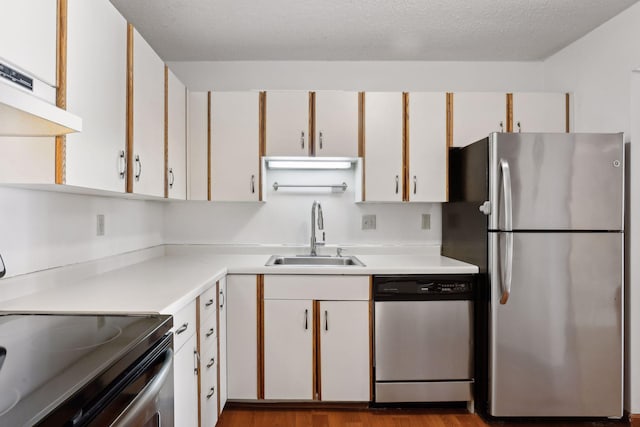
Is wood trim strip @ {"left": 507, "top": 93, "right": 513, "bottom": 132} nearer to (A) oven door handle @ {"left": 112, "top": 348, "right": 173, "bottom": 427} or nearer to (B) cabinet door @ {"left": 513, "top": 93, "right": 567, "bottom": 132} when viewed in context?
(B) cabinet door @ {"left": 513, "top": 93, "right": 567, "bottom": 132}

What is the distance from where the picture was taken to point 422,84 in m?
3.09

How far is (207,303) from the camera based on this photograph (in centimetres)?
197

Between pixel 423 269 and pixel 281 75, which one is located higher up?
pixel 281 75

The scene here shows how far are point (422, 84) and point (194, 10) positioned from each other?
168 centimetres

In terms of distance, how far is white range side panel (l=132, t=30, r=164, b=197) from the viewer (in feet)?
6.09

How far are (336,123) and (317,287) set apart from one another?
3.54ft

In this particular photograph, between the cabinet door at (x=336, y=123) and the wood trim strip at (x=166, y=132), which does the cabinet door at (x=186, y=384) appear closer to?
the wood trim strip at (x=166, y=132)

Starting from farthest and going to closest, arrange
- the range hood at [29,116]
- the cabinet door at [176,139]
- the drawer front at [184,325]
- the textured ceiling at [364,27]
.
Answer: the cabinet door at [176,139], the textured ceiling at [364,27], the drawer front at [184,325], the range hood at [29,116]

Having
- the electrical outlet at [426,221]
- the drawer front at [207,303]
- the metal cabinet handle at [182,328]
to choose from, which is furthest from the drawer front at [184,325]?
the electrical outlet at [426,221]

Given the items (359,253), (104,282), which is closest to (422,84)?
(359,253)

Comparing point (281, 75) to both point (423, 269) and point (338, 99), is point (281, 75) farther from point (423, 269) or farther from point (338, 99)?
point (423, 269)

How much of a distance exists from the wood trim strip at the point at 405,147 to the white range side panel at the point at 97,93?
169 centimetres

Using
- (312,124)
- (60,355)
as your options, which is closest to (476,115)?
(312,124)

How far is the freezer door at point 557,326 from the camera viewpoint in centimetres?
219
